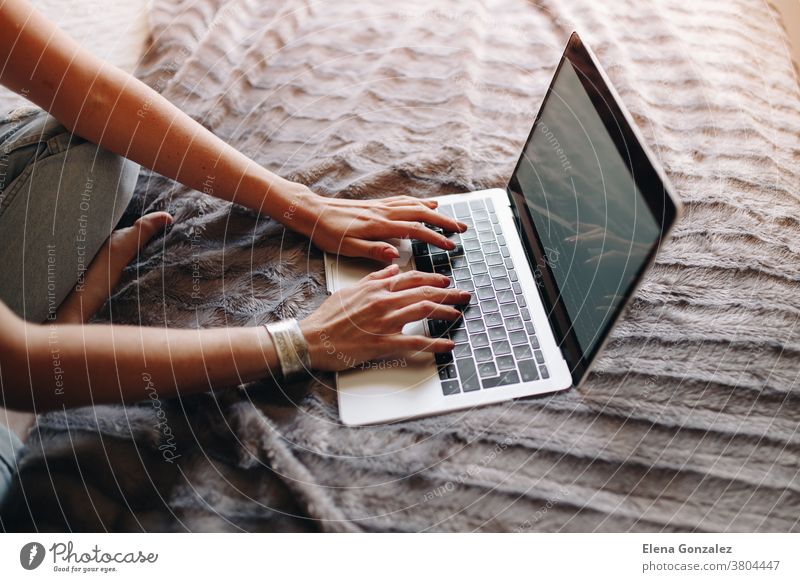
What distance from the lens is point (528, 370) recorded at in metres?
0.43

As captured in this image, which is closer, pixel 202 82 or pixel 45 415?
pixel 45 415

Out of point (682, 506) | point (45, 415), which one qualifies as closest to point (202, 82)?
point (45, 415)

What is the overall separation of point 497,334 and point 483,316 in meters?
0.02

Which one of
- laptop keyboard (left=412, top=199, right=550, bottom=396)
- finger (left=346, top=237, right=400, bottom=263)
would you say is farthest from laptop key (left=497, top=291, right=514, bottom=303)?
finger (left=346, top=237, right=400, bottom=263)

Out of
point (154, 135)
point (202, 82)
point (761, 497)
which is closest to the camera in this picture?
point (761, 497)

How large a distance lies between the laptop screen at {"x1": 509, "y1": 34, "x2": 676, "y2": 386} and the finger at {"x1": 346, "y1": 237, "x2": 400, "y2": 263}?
0.13 m

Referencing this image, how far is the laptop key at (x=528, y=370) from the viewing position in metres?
0.42

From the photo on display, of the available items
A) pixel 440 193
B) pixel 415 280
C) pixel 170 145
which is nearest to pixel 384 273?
pixel 415 280

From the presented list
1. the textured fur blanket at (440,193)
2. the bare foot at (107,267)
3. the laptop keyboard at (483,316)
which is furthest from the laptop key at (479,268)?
the bare foot at (107,267)

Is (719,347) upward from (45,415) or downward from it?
upward

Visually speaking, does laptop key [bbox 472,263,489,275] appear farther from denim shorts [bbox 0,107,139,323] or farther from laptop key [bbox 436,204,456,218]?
denim shorts [bbox 0,107,139,323]

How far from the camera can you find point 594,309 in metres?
0.40

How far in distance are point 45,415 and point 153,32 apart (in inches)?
19.4

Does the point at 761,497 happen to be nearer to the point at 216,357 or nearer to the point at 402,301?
the point at 402,301
